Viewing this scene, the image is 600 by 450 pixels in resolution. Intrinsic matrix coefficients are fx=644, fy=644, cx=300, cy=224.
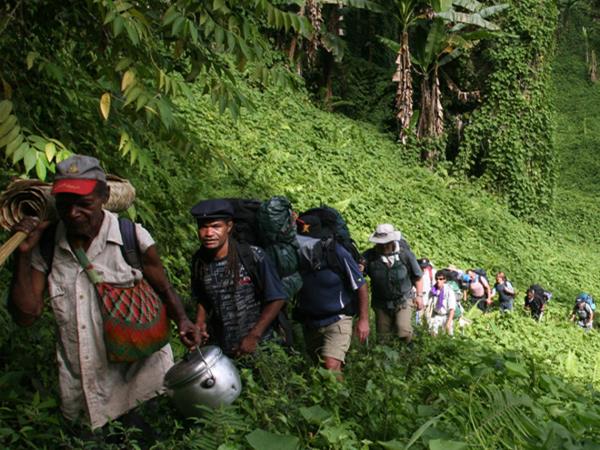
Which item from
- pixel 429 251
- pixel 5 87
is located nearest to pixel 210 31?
pixel 5 87

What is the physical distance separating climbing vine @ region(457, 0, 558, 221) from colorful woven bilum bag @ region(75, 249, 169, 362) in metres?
17.3

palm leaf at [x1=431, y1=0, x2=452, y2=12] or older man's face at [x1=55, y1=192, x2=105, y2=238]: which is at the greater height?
palm leaf at [x1=431, y1=0, x2=452, y2=12]

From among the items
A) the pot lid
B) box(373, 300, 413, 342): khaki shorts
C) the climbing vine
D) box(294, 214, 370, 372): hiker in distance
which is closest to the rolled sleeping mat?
the pot lid

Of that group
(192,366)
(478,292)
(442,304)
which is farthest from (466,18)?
A: (192,366)

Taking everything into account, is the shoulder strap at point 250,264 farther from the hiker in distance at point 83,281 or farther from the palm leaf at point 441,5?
the palm leaf at point 441,5

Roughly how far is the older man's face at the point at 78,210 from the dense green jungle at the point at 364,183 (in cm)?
40

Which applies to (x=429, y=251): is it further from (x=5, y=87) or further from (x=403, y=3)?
(x=5, y=87)

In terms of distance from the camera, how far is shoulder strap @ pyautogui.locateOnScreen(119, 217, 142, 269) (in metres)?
2.90

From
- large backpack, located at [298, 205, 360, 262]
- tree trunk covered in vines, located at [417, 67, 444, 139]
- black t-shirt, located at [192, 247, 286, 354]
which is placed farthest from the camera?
tree trunk covered in vines, located at [417, 67, 444, 139]

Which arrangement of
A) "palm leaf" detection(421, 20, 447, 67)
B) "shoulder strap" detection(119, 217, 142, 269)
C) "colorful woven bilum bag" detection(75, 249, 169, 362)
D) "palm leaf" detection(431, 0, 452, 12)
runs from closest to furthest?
1. "colorful woven bilum bag" detection(75, 249, 169, 362)
2. "shoulder strap" detection(119, 217, 142, 269)
3. "palm leaf" detection(431, 0, 452, 12)
4. "palm leaf" detection(421, 20, 447, 67)

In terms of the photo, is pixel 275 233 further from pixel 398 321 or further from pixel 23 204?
pixel 398 321

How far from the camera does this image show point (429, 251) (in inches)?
510

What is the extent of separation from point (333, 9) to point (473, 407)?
17.0 m

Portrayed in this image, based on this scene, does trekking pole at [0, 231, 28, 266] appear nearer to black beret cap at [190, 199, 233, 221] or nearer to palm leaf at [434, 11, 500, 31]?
black beret cap at [190, 199, 233, 221]
